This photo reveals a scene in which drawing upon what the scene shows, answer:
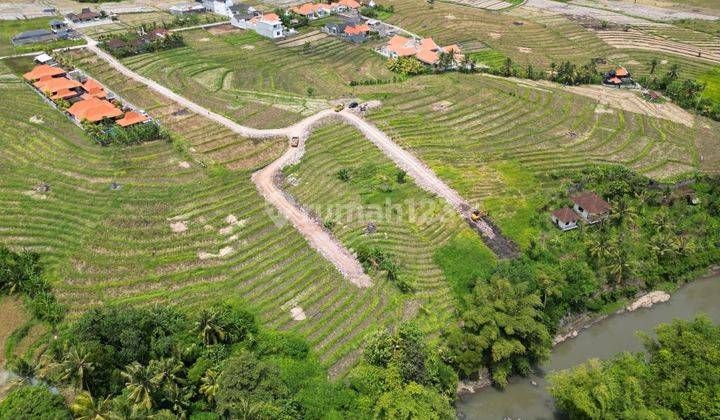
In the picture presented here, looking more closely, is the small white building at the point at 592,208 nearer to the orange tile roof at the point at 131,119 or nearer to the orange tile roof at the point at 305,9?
the orange tile roof at the point at 131,119

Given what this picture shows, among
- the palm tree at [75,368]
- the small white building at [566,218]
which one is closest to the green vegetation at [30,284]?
the palm tree at [75,368]

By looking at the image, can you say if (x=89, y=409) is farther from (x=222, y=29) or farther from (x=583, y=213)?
(x=222, y=29)

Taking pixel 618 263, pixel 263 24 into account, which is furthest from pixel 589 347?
pixel 263 24

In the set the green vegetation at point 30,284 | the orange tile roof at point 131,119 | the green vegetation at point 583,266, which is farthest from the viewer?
the orange tile roof at point 131,119

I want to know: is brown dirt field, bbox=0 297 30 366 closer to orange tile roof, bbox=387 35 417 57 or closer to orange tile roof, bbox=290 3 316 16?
orange tile roof, bbox=387 35 417 57

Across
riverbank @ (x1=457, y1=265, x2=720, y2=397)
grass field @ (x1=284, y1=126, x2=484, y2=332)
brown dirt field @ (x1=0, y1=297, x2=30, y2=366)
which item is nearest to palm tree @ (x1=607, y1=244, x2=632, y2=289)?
riverbank @ (x1=457, y1=265, x2=720, y2=397)

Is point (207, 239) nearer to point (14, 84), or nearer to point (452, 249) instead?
point (452, 249)
